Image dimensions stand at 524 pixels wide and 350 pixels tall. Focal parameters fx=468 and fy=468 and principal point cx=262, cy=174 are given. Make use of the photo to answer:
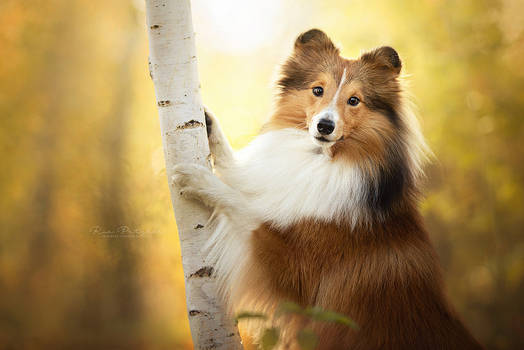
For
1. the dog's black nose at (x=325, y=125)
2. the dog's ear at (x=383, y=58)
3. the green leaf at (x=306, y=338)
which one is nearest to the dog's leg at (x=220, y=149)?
the dog's black nose at (x=325, y=125)

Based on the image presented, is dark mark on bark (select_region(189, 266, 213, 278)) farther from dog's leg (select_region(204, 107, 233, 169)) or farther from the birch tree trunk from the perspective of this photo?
dog's leg (select_region(204, 107, 233, 169))

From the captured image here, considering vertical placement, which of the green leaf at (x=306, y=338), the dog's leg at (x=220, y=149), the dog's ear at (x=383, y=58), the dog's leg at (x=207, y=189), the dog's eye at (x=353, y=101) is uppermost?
the dog's ear at (x=383, y=58)

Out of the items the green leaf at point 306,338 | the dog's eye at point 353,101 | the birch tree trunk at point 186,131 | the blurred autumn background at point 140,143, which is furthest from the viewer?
the blurred autumn background at point 140,143

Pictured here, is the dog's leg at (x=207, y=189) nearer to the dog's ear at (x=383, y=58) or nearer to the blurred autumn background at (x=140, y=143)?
the dog's ear at (x=383, y=58)

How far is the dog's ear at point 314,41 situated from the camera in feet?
7.64

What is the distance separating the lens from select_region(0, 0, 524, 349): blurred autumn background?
156 inches

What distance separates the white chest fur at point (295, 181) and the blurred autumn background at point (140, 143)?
1.57 meters

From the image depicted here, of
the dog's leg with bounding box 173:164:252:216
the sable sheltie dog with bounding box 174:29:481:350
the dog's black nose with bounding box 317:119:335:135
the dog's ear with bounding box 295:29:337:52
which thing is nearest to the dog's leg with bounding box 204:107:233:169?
the sable sheltie dog with bounding box 174:29:481:350

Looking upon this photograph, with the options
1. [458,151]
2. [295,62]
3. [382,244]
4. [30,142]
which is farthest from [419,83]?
[30,142]

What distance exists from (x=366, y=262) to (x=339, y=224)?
203mm

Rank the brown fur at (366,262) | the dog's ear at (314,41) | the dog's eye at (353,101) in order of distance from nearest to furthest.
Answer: the brown fur at (366,262), the dog's eye at (353,101), the dog's ear at (314,41)

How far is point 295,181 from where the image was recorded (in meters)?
2.15

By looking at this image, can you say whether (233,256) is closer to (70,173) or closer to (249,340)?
(249,340)

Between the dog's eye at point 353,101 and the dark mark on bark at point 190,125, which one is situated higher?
the dog's eye at point 353,101
